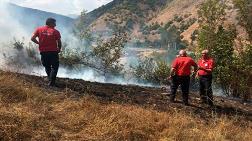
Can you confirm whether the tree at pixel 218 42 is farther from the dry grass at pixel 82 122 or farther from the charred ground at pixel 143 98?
the dry grass at pixel 82 122

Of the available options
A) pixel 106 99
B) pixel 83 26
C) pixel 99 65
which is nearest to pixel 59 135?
pixel 106 99

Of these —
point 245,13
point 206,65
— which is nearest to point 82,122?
point 206,65

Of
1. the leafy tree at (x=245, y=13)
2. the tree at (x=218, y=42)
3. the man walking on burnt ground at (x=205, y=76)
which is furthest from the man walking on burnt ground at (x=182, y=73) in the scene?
the leafy tree at (x=245, y=13)

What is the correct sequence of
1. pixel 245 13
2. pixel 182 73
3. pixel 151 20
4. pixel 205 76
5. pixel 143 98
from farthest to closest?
pixel 151 20 → pixel 245 13 → pixel 205 76 → pixel 182 73 → pixel 143 98

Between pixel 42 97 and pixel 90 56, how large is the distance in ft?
57.9

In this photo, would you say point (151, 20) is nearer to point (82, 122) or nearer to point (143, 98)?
point (143, 98)

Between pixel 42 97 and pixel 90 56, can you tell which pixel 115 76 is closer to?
pixel 90 56

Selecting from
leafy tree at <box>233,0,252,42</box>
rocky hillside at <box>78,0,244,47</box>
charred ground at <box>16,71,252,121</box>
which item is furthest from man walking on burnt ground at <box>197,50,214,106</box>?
rocky hillside at <box>78,0,244,47</box>

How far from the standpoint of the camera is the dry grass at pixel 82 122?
6.58m

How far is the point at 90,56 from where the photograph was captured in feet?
85.1

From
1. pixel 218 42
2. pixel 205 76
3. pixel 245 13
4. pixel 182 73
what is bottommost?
pixel 205 76

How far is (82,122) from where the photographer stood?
7.30m

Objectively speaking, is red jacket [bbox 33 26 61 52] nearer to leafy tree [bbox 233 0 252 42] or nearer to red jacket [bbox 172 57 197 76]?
red jacket [bbox 172 57 197 76]

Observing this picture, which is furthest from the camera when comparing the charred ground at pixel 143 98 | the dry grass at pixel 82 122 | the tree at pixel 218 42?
the tree at pixel 218 42
